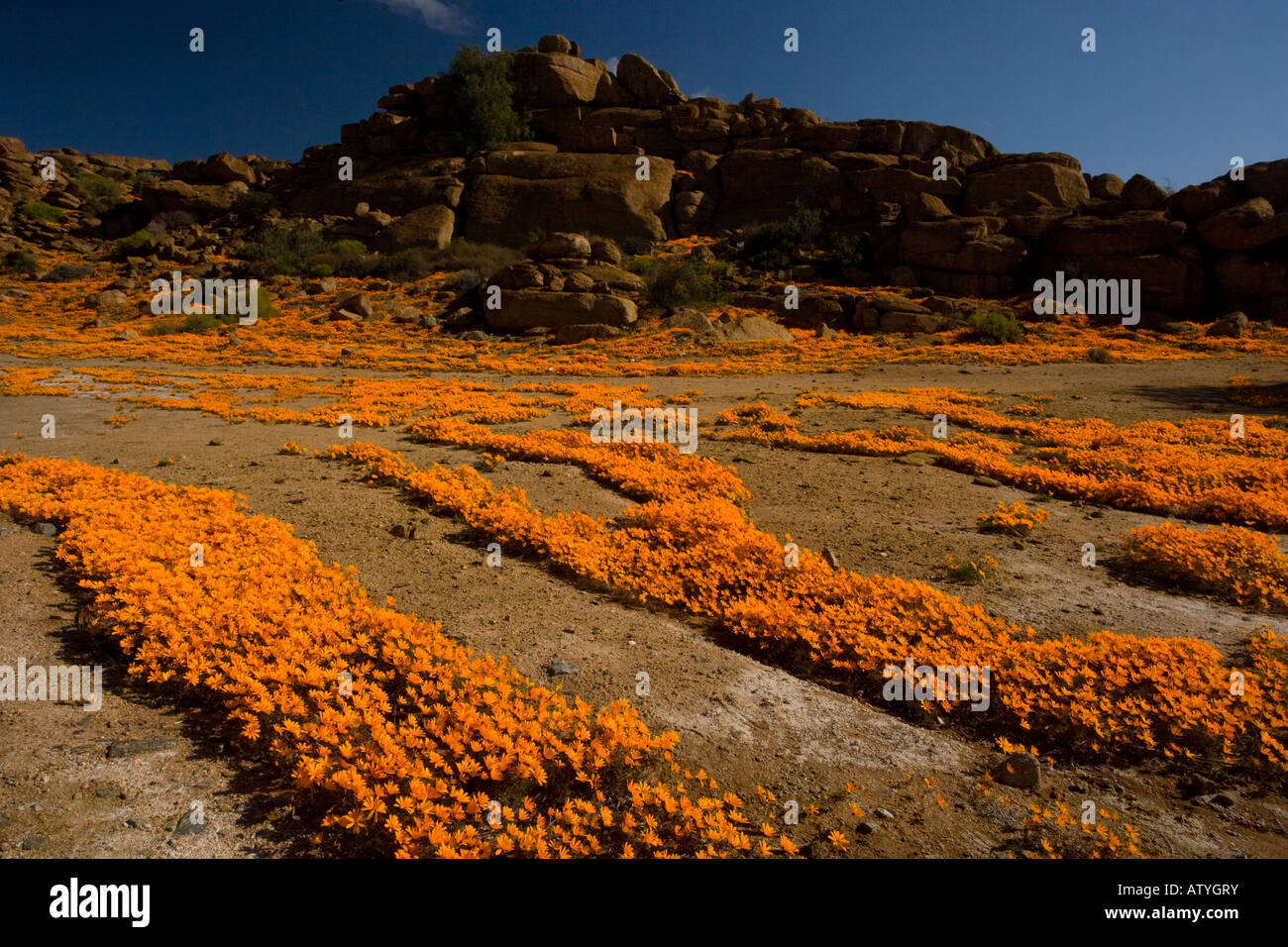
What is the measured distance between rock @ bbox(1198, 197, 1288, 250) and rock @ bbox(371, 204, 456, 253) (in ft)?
187

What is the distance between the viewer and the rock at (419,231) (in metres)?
54.8

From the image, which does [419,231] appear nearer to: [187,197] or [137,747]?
[187,197]

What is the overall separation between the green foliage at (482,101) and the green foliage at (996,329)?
53270 millimetres

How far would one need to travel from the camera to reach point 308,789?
3.92 meters

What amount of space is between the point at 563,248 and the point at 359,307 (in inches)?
579

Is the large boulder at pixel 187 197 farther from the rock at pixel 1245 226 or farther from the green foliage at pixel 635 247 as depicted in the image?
the rock at pixel 1245 226

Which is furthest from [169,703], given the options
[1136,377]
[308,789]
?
[1136,377]

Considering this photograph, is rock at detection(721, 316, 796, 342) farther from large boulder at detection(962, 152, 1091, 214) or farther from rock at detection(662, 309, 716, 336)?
large boulder at detection(962, 152, 1091, 214)

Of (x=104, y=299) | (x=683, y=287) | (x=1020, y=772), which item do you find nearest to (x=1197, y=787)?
(x=1020, y=772)

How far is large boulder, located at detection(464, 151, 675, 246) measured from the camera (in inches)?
2197

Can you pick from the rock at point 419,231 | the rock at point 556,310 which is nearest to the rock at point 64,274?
the rock at point 419,231

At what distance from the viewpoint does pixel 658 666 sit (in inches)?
229

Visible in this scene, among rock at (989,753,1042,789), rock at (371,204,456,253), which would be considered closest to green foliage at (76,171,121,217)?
rock at (371,204,456,253)
